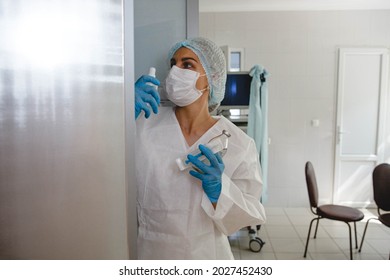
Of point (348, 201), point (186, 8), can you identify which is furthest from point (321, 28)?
point (186, 8)

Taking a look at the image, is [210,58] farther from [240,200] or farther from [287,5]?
[287,5]

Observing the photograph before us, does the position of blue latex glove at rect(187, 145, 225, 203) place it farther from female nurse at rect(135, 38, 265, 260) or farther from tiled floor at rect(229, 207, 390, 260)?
tiled floor at rect(229, 207, 390, 260)

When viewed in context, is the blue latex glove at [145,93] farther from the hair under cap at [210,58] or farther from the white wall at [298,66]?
the white wall at [298,66]

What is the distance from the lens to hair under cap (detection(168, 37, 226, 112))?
968 mm

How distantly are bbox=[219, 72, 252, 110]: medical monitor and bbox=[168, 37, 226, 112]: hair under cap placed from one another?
4.34 ft

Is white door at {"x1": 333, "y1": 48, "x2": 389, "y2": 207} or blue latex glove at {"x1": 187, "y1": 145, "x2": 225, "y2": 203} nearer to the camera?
blue latex glove at {"x1": 187, "y1": 145, "x2": 225, "y2": 203}

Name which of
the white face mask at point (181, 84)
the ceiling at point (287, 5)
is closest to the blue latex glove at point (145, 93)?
the white face mask at point (181, 84)

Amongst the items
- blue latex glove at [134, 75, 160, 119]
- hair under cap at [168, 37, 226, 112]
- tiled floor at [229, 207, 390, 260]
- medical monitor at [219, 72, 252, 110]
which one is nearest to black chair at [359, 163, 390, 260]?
tiled floor at [229, 207, 390, 260]

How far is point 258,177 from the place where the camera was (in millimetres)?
970

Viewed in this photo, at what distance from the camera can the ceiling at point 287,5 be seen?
3062mm

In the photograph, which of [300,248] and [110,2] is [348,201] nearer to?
[300,248]

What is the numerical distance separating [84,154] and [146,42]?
692 millimetres

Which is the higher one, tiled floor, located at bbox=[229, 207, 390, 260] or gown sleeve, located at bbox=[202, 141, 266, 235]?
gown sleeve, located at bbox=[202, 141, 266, 235]
